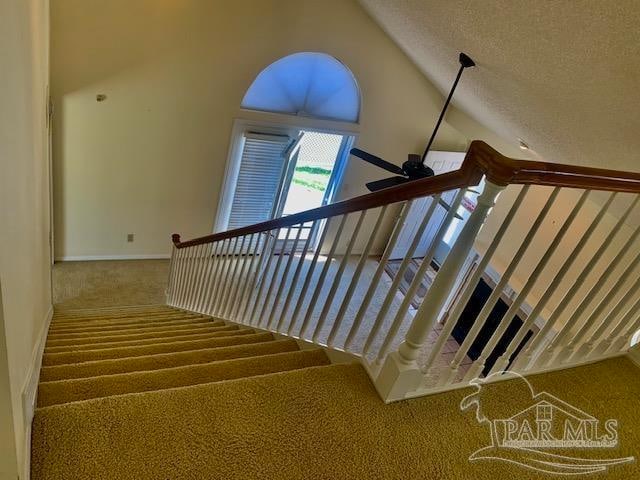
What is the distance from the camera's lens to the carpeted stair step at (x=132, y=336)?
8.37 feet

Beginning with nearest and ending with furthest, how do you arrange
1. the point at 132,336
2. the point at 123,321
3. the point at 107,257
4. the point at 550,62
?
the point at 550,62, the point at 132,336, the point at 123,321, the point at 107,257

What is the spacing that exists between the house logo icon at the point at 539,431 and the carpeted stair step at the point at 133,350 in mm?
1404

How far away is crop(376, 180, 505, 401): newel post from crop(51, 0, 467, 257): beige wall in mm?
3479

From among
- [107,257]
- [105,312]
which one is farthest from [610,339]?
[107,257]

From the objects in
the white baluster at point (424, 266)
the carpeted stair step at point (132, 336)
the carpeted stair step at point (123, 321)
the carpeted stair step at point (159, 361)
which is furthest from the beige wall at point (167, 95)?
the white baluster at point (424, 266)

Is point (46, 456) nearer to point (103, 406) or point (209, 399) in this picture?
point (103, 406)

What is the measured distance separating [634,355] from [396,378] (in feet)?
4.66

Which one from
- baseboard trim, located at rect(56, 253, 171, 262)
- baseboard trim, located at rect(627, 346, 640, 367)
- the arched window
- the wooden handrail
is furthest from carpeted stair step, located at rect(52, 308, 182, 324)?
baseboard trim, located at rect(627, 346, 640, 367)

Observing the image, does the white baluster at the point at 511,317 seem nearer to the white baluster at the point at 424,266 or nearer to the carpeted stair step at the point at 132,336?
the white baluster at the point at 424,266

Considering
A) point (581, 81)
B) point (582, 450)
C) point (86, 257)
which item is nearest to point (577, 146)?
point (581, 81)

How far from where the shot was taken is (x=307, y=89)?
4.70m

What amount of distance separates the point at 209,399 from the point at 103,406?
1.10 feet

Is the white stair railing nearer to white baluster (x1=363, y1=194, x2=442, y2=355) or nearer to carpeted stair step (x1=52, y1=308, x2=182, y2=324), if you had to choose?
white baluster (x1=363, y1=194, x2=442, y2=355)

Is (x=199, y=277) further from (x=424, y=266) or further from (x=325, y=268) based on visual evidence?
(x=424, y=266)
